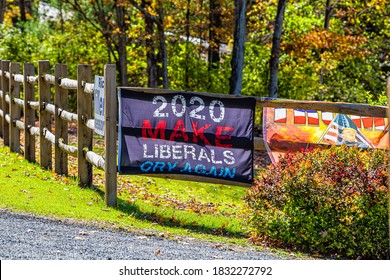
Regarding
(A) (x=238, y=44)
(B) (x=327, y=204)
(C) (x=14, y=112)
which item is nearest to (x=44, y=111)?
(C) (x=14, y=112)

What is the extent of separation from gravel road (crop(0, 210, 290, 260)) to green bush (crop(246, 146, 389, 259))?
629 mm

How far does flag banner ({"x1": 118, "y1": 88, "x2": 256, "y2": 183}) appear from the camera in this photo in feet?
37.6

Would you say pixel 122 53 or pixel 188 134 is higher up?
pixel 122 53

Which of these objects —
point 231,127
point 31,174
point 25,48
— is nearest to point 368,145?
point 231,127

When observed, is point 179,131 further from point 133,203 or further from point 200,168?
point 133,203

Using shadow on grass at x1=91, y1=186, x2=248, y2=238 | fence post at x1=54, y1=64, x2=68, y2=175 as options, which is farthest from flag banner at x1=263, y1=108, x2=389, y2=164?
fence post at x1=54, y1=64, x2=68, y2=175

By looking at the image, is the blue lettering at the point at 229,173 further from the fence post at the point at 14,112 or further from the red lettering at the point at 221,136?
the fence post at the point at 14,112

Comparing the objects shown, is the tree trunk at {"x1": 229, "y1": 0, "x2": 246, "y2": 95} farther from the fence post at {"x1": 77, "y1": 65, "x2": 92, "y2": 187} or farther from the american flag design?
the american flag design

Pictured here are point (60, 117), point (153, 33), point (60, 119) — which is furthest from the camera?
point (153, 33)

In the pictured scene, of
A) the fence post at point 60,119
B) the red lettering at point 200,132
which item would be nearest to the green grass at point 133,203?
the fence post at point 60,119

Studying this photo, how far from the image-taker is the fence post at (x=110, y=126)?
37.7 ft

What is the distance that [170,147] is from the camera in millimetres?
11547

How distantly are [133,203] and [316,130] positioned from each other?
10.2 feet

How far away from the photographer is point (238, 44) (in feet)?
70.9
